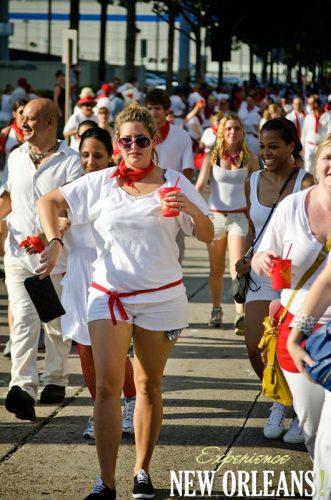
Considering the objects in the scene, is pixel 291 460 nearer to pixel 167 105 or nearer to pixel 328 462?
pixel 328 462

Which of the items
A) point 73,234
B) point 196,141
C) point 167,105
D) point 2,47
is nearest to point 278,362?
point 73,234

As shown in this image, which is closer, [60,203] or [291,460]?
[60,203]

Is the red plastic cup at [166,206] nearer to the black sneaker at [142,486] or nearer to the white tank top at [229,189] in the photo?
the black sneaker at [142,486]

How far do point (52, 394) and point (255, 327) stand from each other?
1.50m

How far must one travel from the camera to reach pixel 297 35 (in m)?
83.4

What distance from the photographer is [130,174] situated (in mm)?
5551

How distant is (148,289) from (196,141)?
20725 mm

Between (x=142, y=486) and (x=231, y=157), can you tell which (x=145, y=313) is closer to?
(x=142, y=486)

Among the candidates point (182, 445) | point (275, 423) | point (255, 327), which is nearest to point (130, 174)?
point (255, 327)

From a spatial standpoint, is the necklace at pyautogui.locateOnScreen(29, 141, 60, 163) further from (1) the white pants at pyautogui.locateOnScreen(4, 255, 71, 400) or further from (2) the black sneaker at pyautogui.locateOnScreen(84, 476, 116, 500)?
(2) the black sneaker at pyautogui.locateOnScreen(84, 476, 116, 500)

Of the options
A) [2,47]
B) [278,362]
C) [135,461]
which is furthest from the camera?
[2,47]

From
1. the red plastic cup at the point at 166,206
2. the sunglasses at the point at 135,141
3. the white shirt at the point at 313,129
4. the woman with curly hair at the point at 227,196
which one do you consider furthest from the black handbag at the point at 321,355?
the white shirt at the point at 313,129

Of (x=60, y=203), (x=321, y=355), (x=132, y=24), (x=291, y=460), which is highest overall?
(x=132, y=24)

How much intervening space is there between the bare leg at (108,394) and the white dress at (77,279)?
1.14 m
